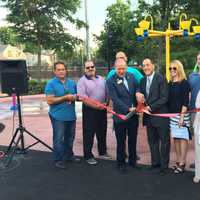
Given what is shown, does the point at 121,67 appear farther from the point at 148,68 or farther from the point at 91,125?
the point at 91,125

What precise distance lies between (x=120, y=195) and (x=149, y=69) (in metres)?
1.87

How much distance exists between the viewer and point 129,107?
6398 mm

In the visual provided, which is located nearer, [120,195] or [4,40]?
[120,195]

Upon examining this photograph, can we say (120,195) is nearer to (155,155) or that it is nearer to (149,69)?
(155,155)

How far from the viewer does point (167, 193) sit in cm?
556

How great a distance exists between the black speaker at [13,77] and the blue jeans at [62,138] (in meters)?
1.14

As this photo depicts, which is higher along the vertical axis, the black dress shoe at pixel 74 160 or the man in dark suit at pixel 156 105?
the man in dark suit at pixel 156 105

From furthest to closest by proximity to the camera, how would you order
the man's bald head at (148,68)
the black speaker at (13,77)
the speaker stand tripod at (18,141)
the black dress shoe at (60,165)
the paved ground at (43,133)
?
1. the paved ground at (43,133)
2. the black speaker at (13,77)
3. the speaker stand tripod at (18,141)
4. the black dress shoe at (60,165)
5. the man's bald head at (148,68)

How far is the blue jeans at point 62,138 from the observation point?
6.92 m

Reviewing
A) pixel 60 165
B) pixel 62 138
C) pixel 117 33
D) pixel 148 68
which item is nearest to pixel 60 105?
pixel 62 138

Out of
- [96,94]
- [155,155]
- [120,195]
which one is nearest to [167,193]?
[120,195]

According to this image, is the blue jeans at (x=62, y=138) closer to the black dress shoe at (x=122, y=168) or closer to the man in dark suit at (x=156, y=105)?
the black dress shoe at (x=122, y=168)

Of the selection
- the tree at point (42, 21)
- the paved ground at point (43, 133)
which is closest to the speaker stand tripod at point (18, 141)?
the paved ground at point (43, 133)

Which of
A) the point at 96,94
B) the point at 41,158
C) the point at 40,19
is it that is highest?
the point at 40,19
